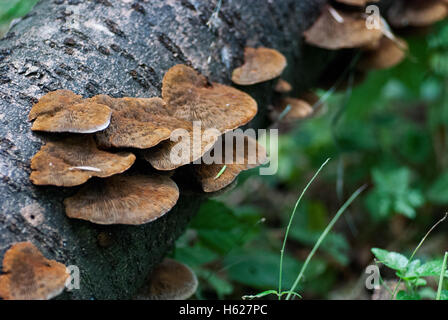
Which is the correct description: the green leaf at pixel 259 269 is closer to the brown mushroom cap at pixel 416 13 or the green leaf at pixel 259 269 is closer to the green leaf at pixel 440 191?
the green leaf at pixel 440 191

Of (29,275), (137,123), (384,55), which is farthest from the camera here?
(384,55)

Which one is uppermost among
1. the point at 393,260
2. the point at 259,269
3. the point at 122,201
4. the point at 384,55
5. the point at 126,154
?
the point at 126,154

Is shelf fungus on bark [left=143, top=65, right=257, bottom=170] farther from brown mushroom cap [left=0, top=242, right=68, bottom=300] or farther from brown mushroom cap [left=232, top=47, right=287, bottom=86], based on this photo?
brown mushroom cap [left=0, top=242, right=68, bottom=300]

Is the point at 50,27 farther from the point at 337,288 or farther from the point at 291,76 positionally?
the point at 337,288

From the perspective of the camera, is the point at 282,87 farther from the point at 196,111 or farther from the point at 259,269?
the point at 259,269

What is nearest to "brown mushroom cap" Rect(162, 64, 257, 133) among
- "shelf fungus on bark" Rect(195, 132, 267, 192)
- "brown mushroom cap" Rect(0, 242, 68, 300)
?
"shelf fungus on bark" Rect(195, 132, 267, 192)

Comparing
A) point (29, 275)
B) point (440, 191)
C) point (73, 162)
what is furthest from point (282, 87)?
point (440, 191)

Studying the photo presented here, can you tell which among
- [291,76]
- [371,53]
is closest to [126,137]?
[291,76]
